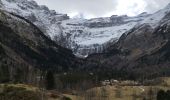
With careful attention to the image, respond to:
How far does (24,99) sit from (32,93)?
9894 millimetres

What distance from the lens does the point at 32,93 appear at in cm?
19850

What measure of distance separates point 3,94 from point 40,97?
52.5 feet

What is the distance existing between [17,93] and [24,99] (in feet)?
24.2

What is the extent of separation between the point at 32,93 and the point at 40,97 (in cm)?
457

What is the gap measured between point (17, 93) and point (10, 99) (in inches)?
338

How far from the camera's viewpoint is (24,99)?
189 meters

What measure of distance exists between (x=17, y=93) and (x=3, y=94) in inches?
238

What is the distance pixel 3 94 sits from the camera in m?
195

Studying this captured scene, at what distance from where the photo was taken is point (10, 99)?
613ft

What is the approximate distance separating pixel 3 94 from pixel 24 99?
11.5 metres

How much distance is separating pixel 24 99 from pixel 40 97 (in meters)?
9.50
